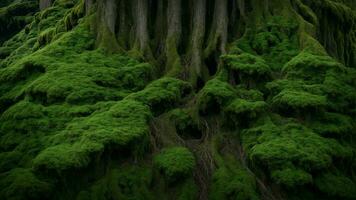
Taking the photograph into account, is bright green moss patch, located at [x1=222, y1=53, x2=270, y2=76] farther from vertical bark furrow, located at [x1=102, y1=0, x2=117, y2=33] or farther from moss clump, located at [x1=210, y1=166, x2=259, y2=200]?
vertical bark furrow, located at [x1=102, y1=0, x2=117, y2=33]

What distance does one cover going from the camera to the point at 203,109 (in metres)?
15.1

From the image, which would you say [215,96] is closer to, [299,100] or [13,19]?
[299,100]

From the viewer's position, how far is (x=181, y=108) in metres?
15.6

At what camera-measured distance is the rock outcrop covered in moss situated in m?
12.6

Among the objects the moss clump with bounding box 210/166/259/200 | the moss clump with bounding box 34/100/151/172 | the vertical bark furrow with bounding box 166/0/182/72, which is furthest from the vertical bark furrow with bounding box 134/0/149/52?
the moss clump with bounding box 210/166/259/200

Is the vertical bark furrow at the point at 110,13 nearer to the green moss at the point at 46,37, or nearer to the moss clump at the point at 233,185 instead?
the green moss at the point at 46,37

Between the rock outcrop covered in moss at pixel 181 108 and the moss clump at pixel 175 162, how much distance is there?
0.04m

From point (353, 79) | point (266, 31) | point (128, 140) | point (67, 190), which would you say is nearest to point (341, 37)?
point (266, 31)

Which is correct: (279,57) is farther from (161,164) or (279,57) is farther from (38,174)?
(38,174)

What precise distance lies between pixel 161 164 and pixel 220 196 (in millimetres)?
1792

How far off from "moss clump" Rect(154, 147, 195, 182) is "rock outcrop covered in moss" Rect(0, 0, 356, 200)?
0.04 meters

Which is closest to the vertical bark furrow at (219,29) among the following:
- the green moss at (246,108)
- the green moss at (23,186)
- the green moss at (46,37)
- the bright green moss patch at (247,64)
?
the bright green moss patch at (247,64)

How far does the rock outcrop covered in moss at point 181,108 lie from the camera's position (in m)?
12.6

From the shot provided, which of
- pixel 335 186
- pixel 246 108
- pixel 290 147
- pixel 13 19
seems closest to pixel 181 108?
pixel 246 108
